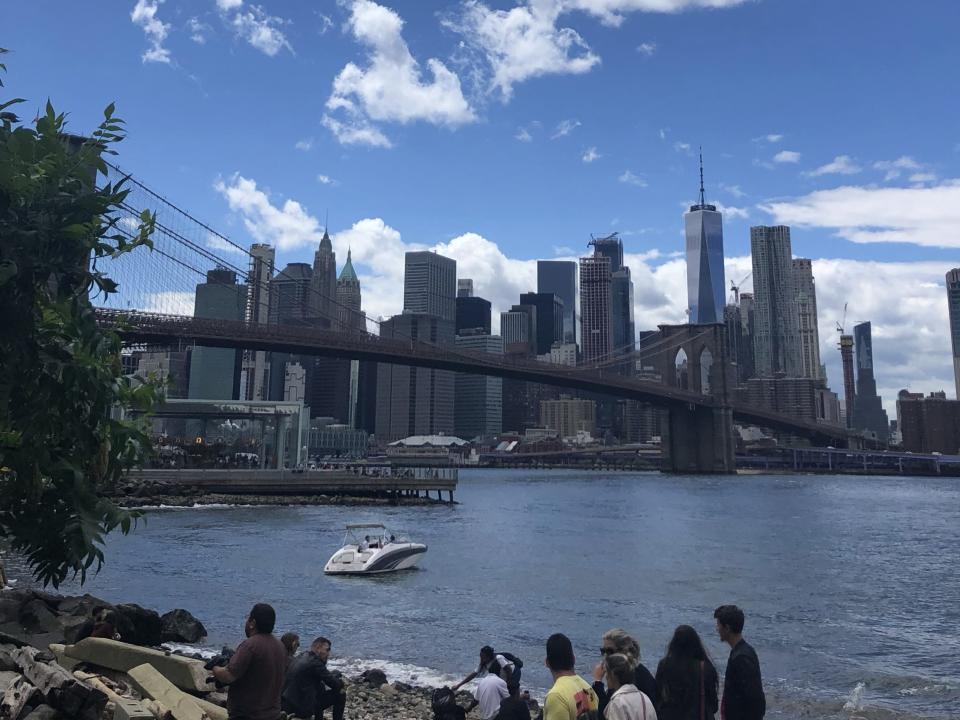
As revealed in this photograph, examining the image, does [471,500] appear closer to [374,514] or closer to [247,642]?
[374,514]

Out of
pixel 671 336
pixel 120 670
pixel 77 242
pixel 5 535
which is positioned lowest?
pixel 120 670

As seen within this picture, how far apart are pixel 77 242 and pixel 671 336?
127 m

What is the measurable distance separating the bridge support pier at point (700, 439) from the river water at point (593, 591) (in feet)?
194

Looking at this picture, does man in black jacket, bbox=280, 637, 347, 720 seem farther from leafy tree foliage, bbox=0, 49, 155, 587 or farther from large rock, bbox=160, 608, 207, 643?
large rock, bbox=160, 608, 207, 643

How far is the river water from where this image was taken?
14062mm

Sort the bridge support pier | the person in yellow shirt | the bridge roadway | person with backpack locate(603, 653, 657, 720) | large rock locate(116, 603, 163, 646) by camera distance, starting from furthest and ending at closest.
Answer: the bridge support pier
the bridge roadway
large rock locate(116, 603, 163, 646)
the person in yellow shirt
person with backpack locate(603, 653, 657, 720)

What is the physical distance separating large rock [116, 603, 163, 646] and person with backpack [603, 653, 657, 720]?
11.2 meters

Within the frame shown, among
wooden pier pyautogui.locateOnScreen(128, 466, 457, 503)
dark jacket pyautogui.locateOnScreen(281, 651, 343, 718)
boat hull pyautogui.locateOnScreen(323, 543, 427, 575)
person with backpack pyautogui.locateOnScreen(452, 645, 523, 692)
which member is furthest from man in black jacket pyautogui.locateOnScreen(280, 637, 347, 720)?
wooden pier pyautogui.locateOnScreen(128, 466, 457, 503)

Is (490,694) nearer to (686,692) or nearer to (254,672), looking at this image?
(686,692)

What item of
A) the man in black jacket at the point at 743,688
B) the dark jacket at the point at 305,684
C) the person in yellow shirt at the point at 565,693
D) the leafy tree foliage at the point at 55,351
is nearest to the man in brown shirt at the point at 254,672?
A: the leafy tree foliage at the point at 55,351

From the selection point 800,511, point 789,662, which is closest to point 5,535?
point 789,662

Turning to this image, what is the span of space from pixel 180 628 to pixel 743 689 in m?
13.0

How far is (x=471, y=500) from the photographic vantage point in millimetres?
62500

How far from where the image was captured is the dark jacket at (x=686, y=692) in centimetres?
492
